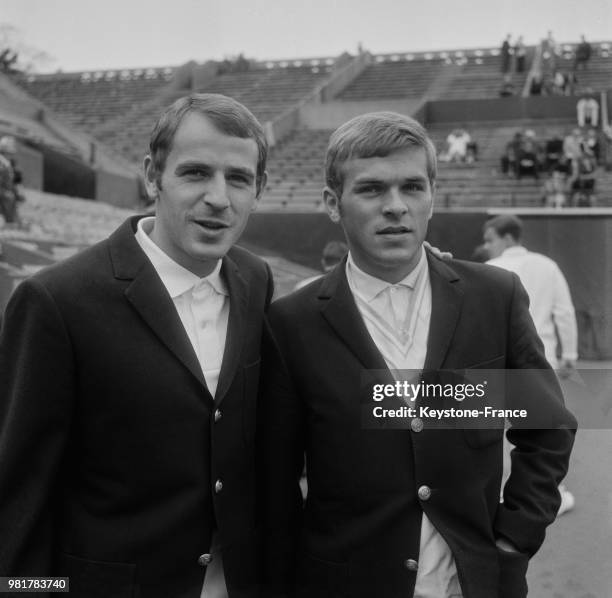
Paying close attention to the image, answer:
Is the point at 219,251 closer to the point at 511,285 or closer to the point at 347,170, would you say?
the point at 347,170

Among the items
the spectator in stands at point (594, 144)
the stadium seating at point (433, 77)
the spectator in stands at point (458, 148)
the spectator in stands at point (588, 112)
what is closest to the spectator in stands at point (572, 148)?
the spectator in stands at point (594, 144)

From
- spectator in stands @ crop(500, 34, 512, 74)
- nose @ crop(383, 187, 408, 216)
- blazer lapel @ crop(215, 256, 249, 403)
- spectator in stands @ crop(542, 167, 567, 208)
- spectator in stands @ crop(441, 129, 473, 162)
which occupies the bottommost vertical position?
blazer lapel @ crop(215, 256, 249, 403)

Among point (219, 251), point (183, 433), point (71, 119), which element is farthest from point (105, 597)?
point (71, 119)

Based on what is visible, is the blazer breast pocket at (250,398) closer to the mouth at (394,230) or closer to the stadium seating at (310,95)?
the mouth at (394,230)

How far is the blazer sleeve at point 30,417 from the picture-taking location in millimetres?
1570

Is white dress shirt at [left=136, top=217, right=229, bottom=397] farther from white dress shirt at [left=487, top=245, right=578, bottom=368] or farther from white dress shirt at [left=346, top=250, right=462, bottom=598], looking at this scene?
white dress shirt at [left=487, top=245, right=578, bottom=368]

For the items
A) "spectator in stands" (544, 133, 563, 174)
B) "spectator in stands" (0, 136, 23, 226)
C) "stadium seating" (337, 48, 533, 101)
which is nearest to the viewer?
"spectator in stands" (0, 136, 23, 226)

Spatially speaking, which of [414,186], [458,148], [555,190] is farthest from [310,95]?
[414,186]

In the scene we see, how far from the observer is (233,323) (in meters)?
1.81

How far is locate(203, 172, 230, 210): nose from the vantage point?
1710mm

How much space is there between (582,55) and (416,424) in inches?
1018

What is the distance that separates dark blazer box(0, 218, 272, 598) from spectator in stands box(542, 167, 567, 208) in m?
11.4

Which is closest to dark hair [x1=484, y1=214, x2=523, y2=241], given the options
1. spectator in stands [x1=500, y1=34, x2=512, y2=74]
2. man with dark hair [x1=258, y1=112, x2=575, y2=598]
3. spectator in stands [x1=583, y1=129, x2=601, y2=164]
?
man with dark hair [x1=258, y1=112, x2=575, y2=598]

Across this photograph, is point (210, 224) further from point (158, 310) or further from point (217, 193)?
point (158, 310)
